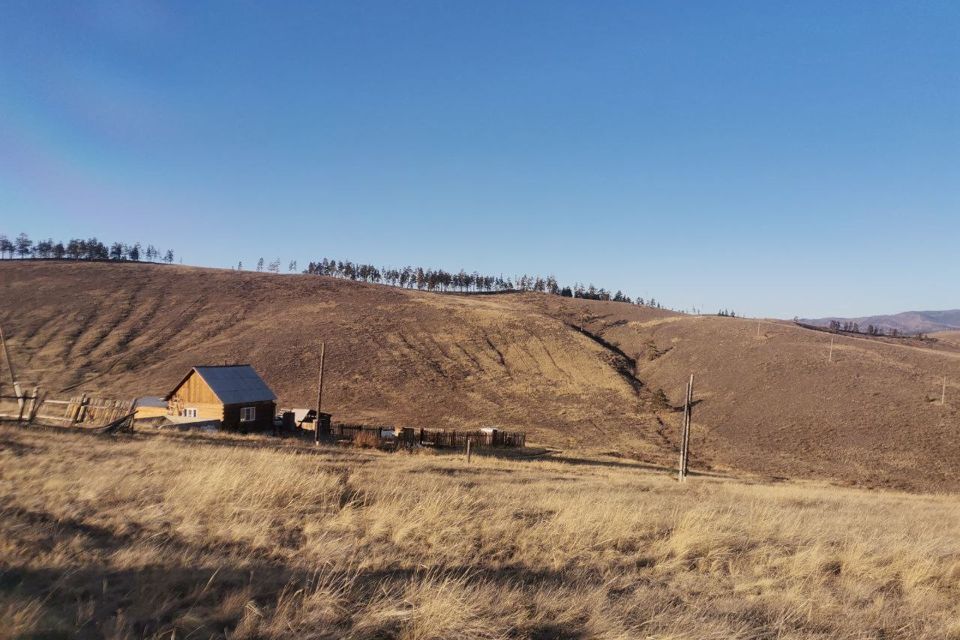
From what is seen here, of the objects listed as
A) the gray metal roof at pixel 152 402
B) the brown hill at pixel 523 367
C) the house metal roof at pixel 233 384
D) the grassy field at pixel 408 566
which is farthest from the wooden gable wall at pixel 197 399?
the grassy field at pixel 408 566

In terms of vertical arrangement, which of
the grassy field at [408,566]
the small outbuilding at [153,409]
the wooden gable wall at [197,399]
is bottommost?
the small outbuilding at [153,409]

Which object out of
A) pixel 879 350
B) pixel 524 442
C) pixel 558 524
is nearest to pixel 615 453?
pixel 524 442

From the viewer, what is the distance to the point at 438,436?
3988 centimetres

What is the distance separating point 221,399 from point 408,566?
121 ft

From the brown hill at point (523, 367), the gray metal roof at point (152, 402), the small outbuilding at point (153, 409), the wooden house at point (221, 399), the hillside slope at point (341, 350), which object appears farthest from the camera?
the hillside slope at point (341, 350)

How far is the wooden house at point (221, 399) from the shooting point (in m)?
38.0

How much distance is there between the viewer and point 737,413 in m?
53.6

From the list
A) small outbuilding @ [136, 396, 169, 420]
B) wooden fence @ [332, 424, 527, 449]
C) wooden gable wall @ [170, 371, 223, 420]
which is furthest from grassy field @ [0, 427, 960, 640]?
small outbuilding @ [136, 396, 169, 420]

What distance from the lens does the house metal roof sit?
126ft

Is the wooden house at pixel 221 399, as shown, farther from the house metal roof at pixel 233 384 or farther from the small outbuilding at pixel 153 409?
the small outbuilding at pixel 153 409

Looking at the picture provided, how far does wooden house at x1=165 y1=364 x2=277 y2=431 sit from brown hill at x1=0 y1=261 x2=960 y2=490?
37.0 feet

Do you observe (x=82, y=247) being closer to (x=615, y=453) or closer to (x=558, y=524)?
(x=615, y=453)

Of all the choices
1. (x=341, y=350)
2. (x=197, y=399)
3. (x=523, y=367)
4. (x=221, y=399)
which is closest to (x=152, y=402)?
(x=197, y=399)

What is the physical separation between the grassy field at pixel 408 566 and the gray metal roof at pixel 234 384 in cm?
3130
